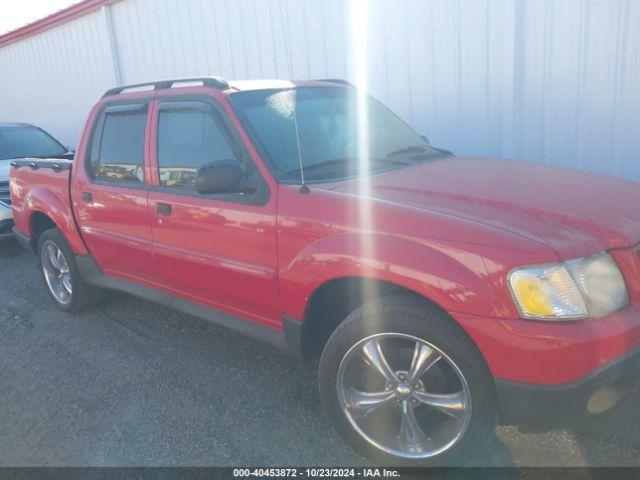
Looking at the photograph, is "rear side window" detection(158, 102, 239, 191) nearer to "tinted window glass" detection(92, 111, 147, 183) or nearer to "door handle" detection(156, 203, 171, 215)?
"door handle" detection(156, 203, 171, 215)

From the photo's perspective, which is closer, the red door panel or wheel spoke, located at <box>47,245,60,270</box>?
the red door panel

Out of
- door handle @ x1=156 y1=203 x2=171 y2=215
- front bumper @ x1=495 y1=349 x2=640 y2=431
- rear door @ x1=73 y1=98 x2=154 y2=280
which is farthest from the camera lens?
rear door @ x1=73 y1=98 x2=154 y2=280

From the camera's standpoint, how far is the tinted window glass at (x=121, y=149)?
3963mm

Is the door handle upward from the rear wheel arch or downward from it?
upward

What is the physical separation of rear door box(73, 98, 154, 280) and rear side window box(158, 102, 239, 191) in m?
0.20

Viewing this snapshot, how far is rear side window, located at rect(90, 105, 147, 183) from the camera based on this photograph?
397 centimetres

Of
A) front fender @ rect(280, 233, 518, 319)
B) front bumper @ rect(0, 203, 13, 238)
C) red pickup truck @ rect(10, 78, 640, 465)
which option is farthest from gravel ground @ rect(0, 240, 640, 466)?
front bumper @ rect(0, 203, 13, 238)

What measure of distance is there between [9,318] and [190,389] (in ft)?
7.70

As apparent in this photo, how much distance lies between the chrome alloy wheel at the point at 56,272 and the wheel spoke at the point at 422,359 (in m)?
3.38

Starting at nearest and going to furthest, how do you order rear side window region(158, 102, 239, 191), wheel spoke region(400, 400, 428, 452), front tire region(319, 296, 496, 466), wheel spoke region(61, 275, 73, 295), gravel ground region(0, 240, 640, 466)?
front tire region(319, 296, 496, 466)
wheel spoke region(400, 400, 428, 452)
gravel ground region(0, 240, 640, 466)
rear side window region(158, 102, 239, 191)
wheel spoke region(61, 275, 73, 295)

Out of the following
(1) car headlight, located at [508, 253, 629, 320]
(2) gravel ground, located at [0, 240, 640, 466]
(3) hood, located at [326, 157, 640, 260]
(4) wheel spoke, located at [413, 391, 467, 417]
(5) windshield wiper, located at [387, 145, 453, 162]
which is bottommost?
(2) gravel ground, located at [0, 240, 640, 466]

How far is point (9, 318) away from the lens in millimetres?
4988

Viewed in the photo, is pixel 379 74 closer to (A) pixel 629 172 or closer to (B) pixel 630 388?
(A) pixel 629 172

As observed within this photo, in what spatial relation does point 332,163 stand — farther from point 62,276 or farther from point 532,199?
point 62,276
